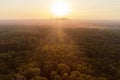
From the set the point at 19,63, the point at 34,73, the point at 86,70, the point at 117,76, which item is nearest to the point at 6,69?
the point at 19,63

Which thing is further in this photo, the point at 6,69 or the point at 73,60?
the point at 73,60

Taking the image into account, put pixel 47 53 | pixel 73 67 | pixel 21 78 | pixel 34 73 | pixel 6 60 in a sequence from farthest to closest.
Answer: pixel 47 53, pixel 6 60, pixel 73 67, pixel 34 73, pixel 21 78

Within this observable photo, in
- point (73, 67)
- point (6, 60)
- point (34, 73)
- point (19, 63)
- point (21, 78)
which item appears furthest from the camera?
point (6, 60)

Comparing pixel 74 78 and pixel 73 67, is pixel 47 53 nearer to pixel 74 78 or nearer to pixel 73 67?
pixel 73 67

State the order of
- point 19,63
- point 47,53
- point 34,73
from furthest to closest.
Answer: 1. point 47,53
2. point 19,63
3. point 34,73

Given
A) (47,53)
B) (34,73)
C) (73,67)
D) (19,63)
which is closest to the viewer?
(34,73)

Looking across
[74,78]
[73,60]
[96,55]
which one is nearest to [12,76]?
[74,78]

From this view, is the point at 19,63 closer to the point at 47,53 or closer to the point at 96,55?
the point at 47,53

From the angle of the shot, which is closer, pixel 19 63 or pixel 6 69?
pixel 6 69

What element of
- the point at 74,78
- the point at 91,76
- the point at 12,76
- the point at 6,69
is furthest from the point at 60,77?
the point at 6,69
